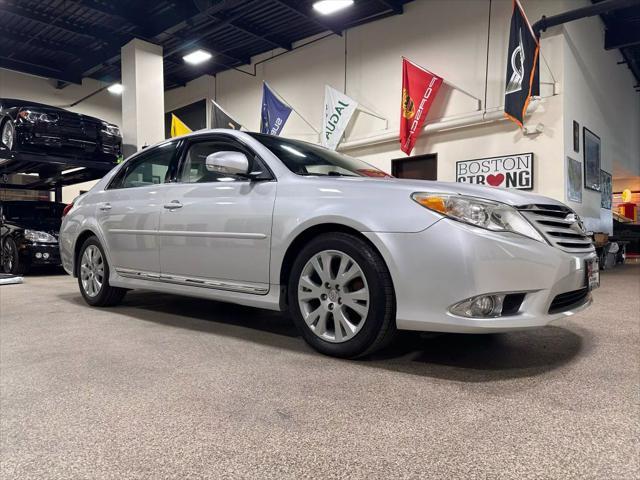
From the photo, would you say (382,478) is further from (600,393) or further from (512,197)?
(512,197)

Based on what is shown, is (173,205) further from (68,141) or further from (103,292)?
(68,141)

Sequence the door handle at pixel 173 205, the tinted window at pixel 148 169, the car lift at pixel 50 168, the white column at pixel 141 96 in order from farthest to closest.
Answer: the white column at pixel 141 96 → the car lift at pixel 50 168 → the tinted window at pixel 148 169 → the door handle at pixel 173 205

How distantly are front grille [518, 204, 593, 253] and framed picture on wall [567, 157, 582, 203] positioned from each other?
5.75 metres

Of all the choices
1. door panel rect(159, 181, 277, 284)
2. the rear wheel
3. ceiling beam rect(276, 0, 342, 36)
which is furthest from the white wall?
door panel rect(159, 181, 277, 284)

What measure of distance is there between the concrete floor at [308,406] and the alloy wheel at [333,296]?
15cm

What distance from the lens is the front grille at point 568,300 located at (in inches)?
73.9

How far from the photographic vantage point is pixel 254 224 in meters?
2.36

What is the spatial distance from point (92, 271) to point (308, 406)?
108 inches

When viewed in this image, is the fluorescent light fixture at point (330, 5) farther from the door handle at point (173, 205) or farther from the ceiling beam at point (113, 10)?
the door handle at point (173, 205)

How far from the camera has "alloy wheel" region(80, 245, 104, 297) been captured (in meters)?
3.45

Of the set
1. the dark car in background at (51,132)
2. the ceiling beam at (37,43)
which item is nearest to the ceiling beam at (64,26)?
the ceiling beam at (37,43)

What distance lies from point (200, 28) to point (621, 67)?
34.4 feet

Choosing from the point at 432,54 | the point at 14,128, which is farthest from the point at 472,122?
the point at 14,128

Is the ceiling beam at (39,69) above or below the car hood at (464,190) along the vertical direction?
above
